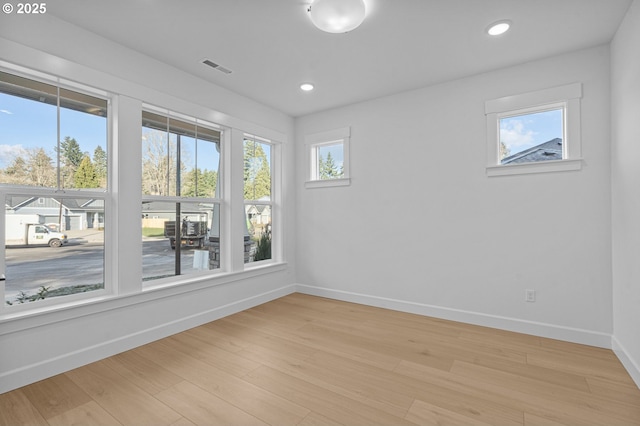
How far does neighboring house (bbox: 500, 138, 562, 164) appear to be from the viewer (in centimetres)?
303

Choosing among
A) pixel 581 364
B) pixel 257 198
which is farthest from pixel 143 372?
pixel 581 364

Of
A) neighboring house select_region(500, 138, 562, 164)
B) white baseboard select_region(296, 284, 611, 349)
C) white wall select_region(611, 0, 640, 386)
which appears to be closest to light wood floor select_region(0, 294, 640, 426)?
white baseboard select_region(296, 284, 611, 349)

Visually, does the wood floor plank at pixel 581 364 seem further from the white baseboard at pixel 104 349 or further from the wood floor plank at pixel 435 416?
the white baseboard at pixel 104 349

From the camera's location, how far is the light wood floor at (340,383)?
6.02 ft

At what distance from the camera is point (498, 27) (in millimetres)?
2514

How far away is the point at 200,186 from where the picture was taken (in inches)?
140

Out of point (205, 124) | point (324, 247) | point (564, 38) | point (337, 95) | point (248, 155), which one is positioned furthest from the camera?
point (324, 247)

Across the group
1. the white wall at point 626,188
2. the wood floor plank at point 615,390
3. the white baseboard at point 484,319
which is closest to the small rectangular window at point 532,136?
the white wall at point 626,188

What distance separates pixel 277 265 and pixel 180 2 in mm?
3268

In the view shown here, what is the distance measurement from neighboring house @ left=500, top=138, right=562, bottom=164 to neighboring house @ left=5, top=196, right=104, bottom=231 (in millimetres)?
4140

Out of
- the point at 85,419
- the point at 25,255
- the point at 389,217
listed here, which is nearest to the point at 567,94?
the point at 389,217

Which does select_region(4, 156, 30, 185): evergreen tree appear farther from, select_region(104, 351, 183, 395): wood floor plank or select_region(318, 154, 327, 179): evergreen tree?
select_region(318, 154, 327, 179): evergreen tree

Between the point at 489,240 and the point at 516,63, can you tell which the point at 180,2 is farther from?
the point at 489,240

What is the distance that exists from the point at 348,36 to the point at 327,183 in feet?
7.08
